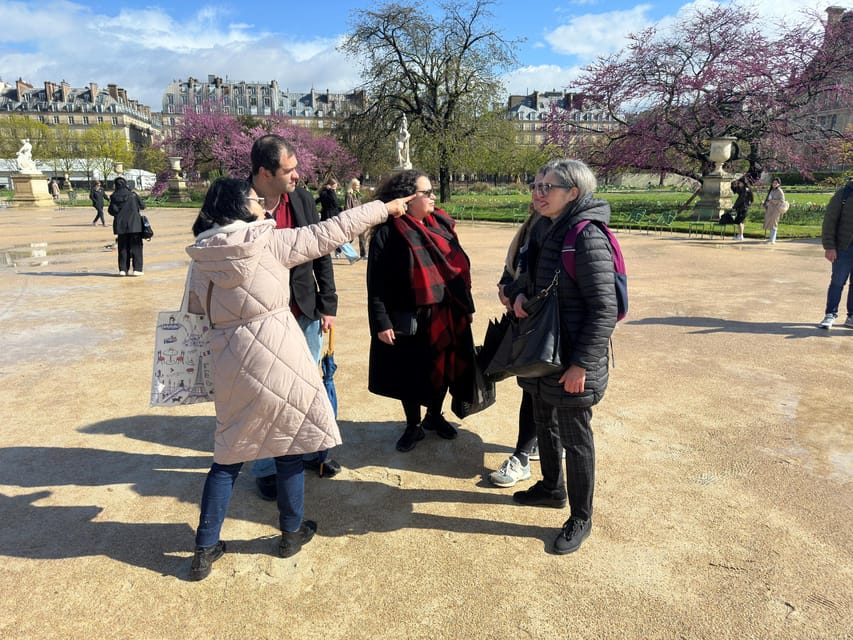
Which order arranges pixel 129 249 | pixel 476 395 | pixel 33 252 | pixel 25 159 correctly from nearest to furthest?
pixel 476 395 < pixel 129 249 < pixel 33 252 < pixel 25 159

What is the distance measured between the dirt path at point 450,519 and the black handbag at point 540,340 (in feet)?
2.93

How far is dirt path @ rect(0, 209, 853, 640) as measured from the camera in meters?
2.27

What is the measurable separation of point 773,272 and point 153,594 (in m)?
11.2

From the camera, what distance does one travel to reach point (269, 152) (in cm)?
271

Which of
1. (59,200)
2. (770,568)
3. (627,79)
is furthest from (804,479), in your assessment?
(59,200)

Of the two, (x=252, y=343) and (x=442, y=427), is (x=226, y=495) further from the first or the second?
(x=442, y=427)

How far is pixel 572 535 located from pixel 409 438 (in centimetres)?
137

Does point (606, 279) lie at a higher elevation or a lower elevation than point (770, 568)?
higher

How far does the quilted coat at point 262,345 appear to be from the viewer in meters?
2.24

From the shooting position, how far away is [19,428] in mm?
4016

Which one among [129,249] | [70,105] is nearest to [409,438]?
[129,249]

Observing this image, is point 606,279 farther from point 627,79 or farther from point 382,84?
point 382,84

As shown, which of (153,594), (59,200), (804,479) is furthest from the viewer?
(59,200)

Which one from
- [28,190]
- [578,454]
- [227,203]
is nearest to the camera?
[227,203]
